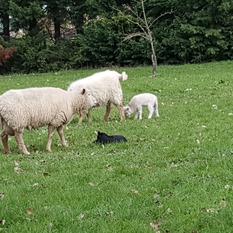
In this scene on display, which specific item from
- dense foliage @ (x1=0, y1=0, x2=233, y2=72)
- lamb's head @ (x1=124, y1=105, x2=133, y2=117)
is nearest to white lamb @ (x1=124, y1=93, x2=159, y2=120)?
lamb's head @ (x1=124, y1=105, x2=133, y2=117)

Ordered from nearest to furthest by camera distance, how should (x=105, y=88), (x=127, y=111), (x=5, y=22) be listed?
(x=105, y=88) → (x=127, y=111) → (x=5, y=22)

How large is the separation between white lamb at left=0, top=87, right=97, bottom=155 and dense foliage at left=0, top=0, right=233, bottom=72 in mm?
23182

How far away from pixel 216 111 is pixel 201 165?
235 inches

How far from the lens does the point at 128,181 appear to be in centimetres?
768

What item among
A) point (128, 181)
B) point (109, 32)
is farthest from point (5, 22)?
point (128, 181)

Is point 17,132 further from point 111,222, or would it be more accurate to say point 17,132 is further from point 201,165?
point 111,222

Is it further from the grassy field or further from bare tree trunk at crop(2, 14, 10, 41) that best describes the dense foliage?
the grassy field

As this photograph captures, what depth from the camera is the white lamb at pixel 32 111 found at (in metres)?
10.1

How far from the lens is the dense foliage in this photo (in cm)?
3378

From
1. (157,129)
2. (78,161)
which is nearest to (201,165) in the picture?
(78,161)

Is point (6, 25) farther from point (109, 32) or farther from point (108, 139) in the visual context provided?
point (108, 139)

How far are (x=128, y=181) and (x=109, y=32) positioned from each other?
2929 cm

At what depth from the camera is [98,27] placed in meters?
Result: 37.0

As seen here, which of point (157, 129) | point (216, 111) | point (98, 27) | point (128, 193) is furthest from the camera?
point (98, 27)
